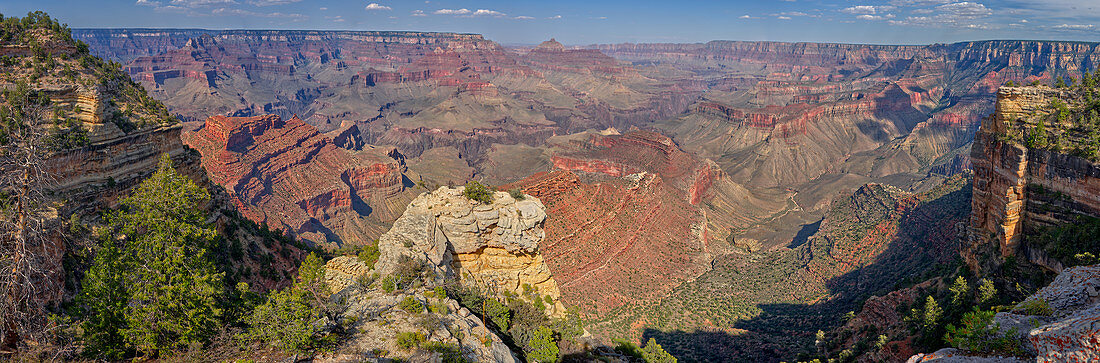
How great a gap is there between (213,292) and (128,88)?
22.7 m

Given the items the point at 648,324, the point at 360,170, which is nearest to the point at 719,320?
the point at 648,324

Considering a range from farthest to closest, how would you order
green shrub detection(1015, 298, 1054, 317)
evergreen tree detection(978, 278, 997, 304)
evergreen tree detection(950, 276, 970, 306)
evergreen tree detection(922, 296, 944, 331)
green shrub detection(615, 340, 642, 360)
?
green shrub detection(615, 340, 642, 360) < evergreen tree detection(950, 276, 970, 306) < evergreen tree detection(922, 296, 944, 331) < evergreen tree detection(978, 278, 997, 304) < green shrub detection(1015, 298, 1054, 317)

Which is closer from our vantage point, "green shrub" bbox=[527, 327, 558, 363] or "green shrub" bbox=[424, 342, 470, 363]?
"green shrub" bbox=[424, 342, 470, 363]

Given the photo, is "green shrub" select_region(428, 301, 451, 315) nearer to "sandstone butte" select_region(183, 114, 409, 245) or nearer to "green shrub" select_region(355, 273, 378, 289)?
"green shrub" select_region(355, 273, 378, 289)

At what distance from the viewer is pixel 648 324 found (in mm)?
50344

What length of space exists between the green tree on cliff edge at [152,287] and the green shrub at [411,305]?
6474mm

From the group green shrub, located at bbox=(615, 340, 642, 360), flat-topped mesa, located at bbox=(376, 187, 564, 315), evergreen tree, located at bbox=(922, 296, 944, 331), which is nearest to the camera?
evergreen tree, located at bbox=(922, 296, 944, 331)

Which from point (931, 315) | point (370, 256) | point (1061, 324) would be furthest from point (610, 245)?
point (1061, 324)

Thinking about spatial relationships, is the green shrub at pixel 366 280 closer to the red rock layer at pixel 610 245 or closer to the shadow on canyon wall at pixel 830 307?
the red rock layer at pixel 610 245

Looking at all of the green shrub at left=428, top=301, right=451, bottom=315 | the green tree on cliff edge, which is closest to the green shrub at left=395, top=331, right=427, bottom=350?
the green shrub at left=428, top=301, right=451, bottom=315

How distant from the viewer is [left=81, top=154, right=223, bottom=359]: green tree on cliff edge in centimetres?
1667

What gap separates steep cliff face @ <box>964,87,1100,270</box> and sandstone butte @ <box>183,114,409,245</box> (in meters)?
84.7

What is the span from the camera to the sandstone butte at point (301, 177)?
9756 cm

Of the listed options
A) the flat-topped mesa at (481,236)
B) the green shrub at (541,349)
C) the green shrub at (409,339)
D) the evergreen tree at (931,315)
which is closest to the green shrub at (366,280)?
the flat-topped mesa at (481,236)
